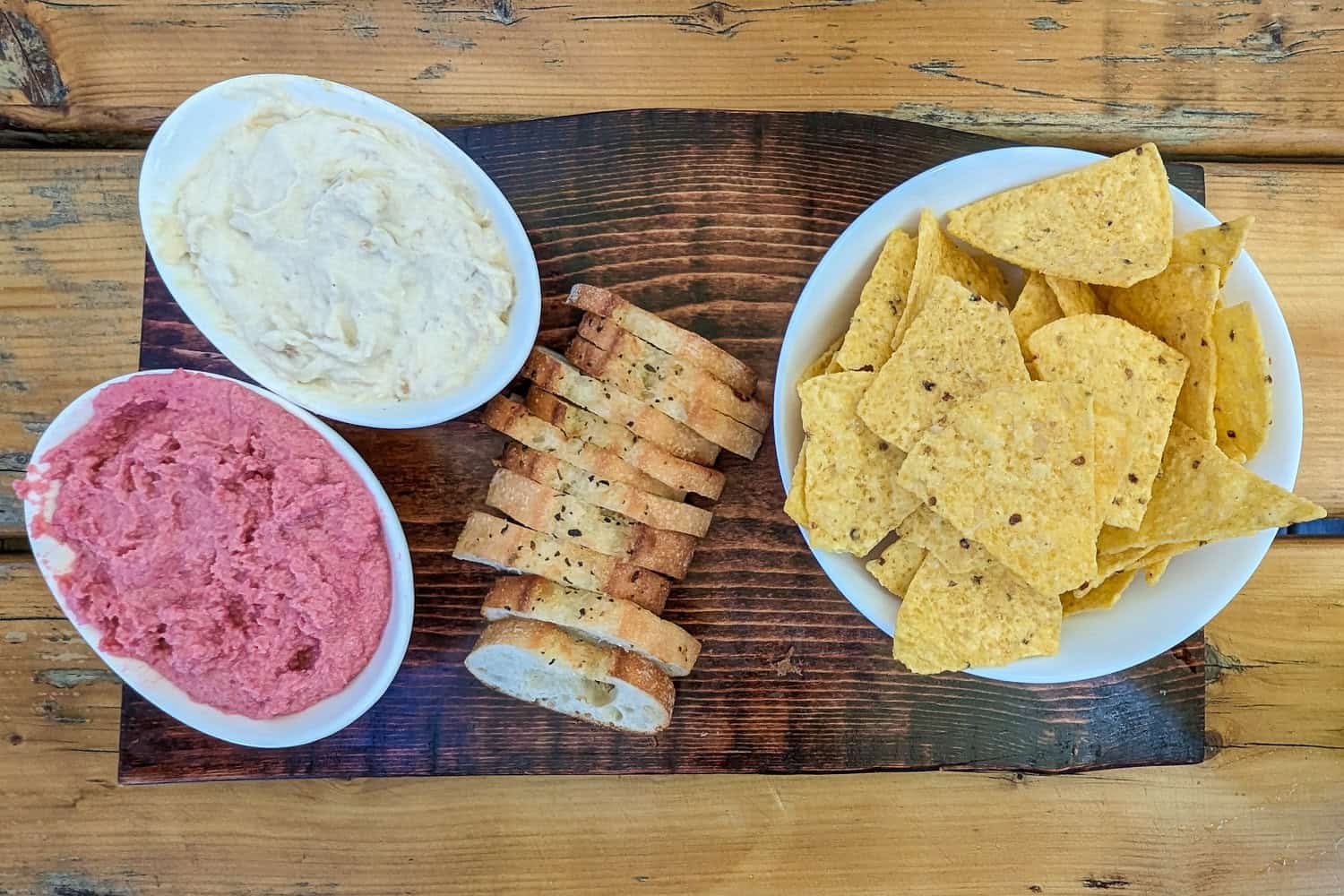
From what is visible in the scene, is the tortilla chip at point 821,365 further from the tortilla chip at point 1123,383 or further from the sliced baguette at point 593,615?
the sliced baguette at point 593,615

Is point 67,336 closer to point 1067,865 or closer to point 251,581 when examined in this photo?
point 251,581

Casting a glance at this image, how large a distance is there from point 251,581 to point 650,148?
3.92 ft

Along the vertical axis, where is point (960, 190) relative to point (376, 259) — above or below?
above

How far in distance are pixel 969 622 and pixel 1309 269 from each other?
1.22m

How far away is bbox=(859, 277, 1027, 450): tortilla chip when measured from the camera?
1.62 metres

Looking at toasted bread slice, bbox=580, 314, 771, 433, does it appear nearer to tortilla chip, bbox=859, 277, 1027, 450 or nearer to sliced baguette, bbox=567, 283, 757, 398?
sliced baguette, bbox=567, 283, 757, 398

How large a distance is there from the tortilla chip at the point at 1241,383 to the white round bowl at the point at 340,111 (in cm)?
126

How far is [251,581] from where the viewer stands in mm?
1649

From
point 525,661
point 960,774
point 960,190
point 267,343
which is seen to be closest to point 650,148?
point 960,190

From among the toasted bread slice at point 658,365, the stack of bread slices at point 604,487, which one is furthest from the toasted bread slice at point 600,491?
the toasted bread slice at point 658,365

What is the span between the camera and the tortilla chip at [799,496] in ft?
5.60

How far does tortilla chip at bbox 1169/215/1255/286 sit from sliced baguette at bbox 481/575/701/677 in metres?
1.20

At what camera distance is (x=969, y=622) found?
5.61 feet

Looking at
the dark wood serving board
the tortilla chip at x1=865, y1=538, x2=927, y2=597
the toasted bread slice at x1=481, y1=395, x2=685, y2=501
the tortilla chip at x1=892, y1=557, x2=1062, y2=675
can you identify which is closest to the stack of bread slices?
the toasted bread slice at x1=481, y1=395, x2=685, y2=501
